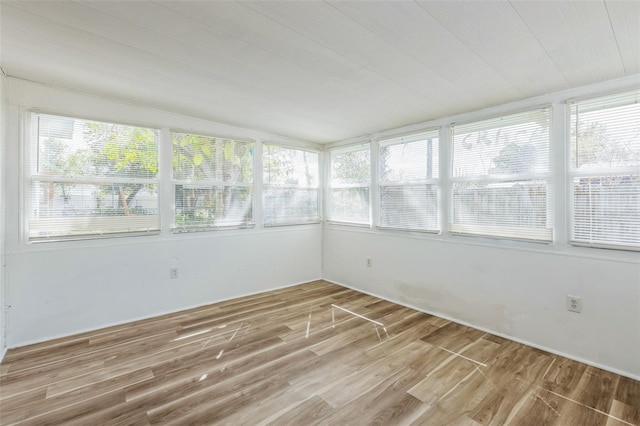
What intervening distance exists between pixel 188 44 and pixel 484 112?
107 inches

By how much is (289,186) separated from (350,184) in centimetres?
93

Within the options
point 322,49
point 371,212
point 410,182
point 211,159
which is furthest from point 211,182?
point 410,182

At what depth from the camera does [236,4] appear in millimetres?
1431

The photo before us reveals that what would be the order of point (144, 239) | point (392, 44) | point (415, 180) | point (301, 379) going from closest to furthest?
point (392, 44) < point (301, 379) < point (144, 239) < point (415, 180)

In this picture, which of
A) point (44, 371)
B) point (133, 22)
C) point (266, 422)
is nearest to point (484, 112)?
point (133, 22)

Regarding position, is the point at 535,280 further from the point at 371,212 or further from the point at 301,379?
the point at 301,379

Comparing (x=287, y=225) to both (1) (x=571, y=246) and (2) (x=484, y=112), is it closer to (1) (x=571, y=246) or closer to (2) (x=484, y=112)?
(2) (x=484, y=112)

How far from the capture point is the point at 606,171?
2.25 m

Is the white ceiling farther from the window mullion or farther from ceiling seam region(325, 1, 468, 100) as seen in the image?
the window mullion

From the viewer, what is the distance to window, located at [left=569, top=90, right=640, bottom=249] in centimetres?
216

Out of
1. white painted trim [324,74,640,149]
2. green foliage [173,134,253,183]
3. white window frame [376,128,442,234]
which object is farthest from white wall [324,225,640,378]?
green foliage [173,134,253,183]

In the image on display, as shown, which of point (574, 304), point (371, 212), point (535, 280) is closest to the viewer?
point (574, 304)

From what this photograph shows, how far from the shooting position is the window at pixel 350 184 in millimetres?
4188

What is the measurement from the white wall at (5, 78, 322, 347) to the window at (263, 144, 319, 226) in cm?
29
